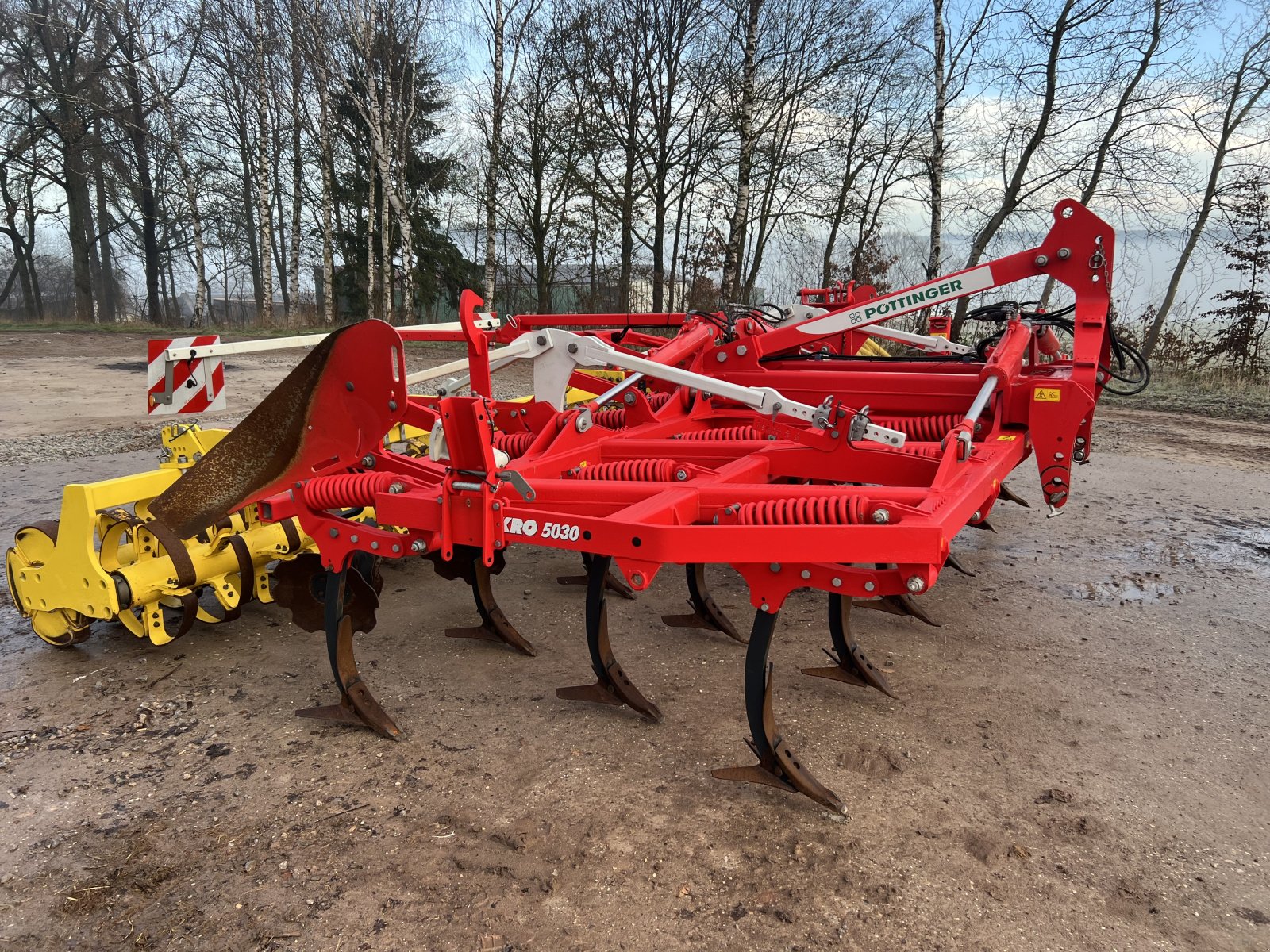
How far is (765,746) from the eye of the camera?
2.46 metres

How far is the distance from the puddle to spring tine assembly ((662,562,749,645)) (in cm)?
200

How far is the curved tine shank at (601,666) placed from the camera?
306 cm

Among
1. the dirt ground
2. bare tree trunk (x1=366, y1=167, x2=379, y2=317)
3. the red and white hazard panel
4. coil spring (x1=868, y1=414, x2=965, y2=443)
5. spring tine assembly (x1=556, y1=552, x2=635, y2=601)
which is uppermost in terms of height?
bare tree trunk (x1=366, y1=167, x2=379, y2=317)

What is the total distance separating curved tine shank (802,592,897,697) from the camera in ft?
10.6

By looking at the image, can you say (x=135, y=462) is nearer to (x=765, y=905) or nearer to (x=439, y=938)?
(x=439, y=938)

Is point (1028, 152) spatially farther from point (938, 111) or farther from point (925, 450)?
point (925, 450)

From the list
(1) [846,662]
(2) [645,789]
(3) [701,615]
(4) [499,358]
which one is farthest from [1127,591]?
(4) [499,358]

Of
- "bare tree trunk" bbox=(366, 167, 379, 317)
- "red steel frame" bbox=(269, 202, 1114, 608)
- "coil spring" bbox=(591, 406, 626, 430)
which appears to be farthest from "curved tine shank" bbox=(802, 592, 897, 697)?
"bare tree trunk" bbox=(366, 167, 379, 317)

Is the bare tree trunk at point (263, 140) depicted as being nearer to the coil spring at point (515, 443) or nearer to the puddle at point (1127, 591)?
the coil spring at point (515, 443)

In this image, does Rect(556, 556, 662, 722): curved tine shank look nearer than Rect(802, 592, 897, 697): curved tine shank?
Yes

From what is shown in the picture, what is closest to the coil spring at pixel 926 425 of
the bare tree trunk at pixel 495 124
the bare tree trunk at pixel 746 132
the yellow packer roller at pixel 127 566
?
the yellow packer roller at pixel 127 566

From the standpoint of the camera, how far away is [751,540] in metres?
2.16

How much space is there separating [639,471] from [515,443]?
880 millimetres

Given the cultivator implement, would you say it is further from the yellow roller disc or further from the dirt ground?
the yellow roller disc
